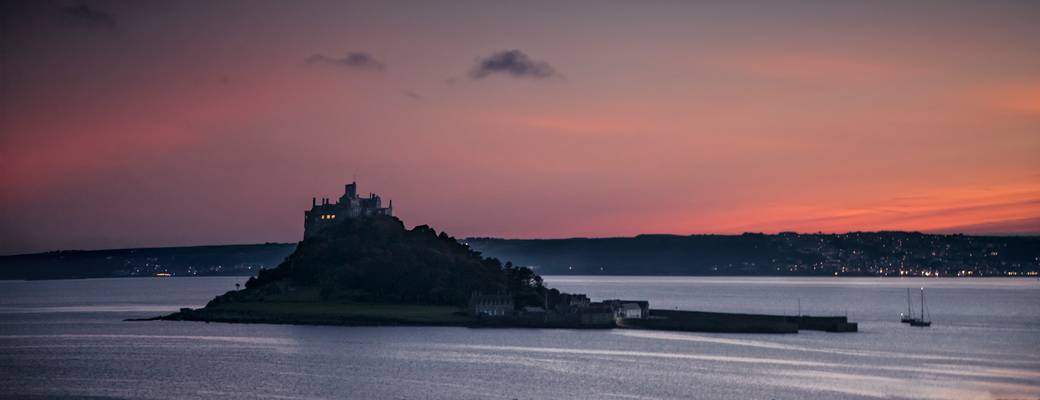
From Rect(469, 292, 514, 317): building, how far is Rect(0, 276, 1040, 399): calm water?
6.72m

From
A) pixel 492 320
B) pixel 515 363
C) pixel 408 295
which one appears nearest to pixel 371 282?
pixel 408 295

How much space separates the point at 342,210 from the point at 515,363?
8359 centimetres

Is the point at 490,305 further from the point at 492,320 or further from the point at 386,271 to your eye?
the point at 386,271

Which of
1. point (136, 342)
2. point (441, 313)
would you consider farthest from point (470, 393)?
point (441, 313)

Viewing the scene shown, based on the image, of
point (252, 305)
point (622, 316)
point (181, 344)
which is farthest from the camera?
point (252, 305)

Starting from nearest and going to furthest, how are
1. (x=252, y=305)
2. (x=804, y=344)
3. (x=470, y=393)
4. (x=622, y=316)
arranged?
1. (x=470, y=393)
2. (x=804, y=344)
3. (x=622, y=316)
4. (x=252, y=305)

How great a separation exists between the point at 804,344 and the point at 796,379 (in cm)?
2286

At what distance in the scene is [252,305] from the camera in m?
125

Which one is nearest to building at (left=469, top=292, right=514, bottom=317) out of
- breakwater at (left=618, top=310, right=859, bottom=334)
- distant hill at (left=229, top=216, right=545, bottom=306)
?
distant hill at (left=229, top=216, right=545, bottom=306)

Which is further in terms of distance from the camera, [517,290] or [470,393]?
[517,290]

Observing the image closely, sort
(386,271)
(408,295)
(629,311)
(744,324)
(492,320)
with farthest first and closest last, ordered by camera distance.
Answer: (386,271) → (408,295) → (629,311) → (492,320) → (744,324)

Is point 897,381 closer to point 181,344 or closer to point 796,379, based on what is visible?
point 796,379

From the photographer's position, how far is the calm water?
5919cm

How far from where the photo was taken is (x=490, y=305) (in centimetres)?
11081
